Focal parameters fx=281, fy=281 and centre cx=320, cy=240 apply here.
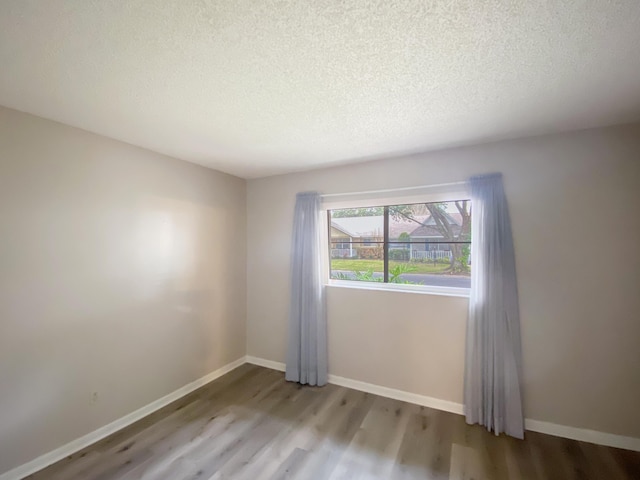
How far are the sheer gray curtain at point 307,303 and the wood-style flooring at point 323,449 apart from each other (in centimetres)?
41

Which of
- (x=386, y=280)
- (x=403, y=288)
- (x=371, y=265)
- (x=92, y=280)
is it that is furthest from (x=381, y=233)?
(x=92, y=280)

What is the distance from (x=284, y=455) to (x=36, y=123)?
2791mm

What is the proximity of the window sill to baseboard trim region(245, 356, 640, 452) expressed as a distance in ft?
3.10

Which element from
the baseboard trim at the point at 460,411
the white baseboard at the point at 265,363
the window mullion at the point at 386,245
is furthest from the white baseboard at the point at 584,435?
the white baseboard at the point at 265,363

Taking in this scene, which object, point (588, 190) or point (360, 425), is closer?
point (588, 190)

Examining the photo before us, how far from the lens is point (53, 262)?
1917 millimetres

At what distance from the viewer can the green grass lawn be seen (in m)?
2.69

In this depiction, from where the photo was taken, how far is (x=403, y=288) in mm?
2771

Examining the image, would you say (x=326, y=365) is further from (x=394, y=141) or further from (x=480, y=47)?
(x=480, y=47)

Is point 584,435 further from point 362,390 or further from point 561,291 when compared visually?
point 362,390

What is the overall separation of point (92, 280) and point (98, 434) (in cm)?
117

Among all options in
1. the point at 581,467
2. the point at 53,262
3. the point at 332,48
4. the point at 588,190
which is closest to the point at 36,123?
the point at 53,262

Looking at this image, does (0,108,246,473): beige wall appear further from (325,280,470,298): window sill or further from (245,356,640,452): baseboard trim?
(325,280,470,298): window sill

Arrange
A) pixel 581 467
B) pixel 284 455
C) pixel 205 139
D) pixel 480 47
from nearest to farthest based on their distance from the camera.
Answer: pixel 480 47 < pixel 581 467 < pixel 284 455 < pixel 205 139
